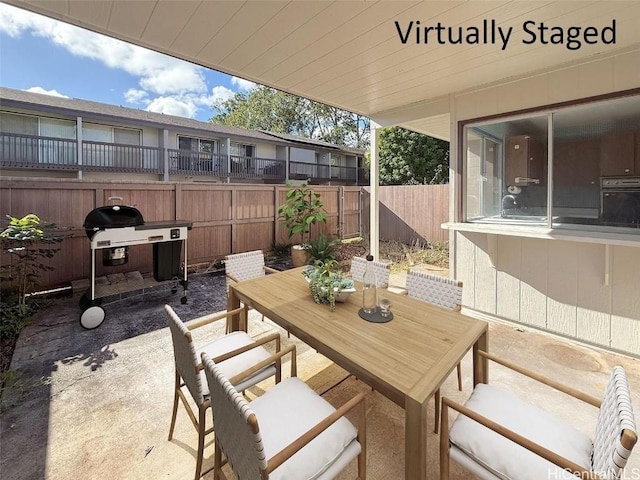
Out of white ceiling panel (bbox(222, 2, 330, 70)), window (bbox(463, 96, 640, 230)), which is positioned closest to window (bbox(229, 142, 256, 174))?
white ceiling panel (bbox(222, 2, 330, 70))

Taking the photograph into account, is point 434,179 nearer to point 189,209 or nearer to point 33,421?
point 189,209

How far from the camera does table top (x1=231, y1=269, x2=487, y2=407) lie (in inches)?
52.1

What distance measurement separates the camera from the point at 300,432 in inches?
52.2

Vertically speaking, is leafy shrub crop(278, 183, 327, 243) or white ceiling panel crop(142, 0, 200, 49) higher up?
A: white ceiling panel crop(142, 0, 200, 49)

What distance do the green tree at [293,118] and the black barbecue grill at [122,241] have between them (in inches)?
697

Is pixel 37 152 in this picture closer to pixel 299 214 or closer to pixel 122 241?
pixel 122 241

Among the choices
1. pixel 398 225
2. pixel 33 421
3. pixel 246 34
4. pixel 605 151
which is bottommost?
pixel 33 421

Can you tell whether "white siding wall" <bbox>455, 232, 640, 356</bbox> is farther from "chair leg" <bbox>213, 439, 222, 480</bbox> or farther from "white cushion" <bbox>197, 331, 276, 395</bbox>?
"chair leg" <bbox>213, 439, 222, 480</bbox>

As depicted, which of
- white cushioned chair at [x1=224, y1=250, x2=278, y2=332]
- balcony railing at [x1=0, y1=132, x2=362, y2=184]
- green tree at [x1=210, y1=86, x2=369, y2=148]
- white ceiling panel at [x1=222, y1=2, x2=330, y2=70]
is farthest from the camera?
green tree at [x1=210, y1=86, x2=369, y2=148]

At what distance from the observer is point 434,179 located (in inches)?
503

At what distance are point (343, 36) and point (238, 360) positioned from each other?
8.28 feet

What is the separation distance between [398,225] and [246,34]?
6.83 m

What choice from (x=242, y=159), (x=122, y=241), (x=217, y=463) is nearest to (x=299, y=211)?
(x=122, y=241)

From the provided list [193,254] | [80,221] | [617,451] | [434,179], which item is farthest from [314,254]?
[434,179]
